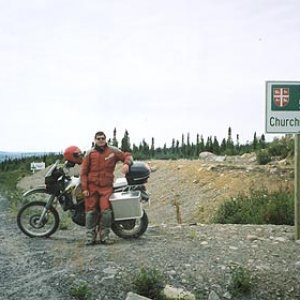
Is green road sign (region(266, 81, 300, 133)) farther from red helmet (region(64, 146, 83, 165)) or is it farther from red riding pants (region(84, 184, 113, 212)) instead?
red helmet (region(64, 146, 83, 165))

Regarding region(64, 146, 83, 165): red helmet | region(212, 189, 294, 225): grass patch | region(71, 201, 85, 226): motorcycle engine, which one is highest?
region(64, 146, 83, 165): red helmet

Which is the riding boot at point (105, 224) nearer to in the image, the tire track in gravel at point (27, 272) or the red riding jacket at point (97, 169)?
Result: the red riding jacket at point (97, 169)

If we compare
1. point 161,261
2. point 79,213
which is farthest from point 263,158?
point 161,261

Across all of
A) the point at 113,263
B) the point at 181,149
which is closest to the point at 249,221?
the point at 113,263

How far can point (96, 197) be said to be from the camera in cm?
964

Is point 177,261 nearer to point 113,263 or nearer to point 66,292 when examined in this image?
point 113,263

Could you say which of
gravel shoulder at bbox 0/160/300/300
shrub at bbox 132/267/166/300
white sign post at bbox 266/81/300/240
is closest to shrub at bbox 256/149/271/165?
gravel shoulder at bbox 0/160/300/300

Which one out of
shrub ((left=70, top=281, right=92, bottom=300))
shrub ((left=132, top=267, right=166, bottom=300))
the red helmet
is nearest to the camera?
shrub ((left=70, top=281, right=92, bottom=300))

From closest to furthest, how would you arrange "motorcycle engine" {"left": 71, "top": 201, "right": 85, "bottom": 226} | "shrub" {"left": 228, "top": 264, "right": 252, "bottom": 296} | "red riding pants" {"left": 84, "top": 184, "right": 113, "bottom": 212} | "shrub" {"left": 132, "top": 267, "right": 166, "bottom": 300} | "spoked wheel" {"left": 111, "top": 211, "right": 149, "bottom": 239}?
"shrub" {"left": 132, "top": 267, "right": 166, "bottom": 300}, "shrub" {"left": 228, "top": 264, "right": 252, "bottom": 296}, "red riding pants" {"left": 84, "top": 184, "right": 113, "bottom": 212}, "spoked wheel" {"left": 111, "top": 211, "right": 149, "bottom": 239}, "motorcycle engine" {"left": 71, "top": 201, "right": 85, "bottom": 226}

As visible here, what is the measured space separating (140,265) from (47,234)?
2.90 meters

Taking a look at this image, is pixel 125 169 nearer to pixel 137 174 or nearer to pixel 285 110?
pixel 137 174

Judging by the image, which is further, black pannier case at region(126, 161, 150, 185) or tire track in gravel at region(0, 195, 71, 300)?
black pannier case at region(126, 161, 150, 185)

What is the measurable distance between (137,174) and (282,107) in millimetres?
2545

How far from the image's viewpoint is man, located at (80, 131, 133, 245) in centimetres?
953
